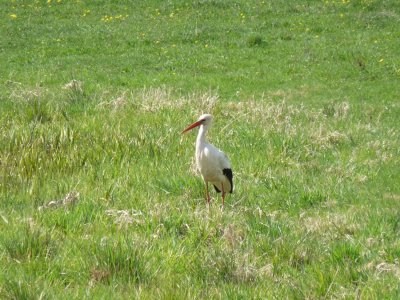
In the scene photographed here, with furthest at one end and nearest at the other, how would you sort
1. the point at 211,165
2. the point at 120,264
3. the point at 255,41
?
the point at 255,41, the point at 211,165, the point at 120,264

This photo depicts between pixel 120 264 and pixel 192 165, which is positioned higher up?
pixel 120 264

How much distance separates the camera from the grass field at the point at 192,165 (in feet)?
20.5

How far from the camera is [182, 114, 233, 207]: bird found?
9.12 m

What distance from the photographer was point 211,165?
9.12 m

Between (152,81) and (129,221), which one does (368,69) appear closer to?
(152,81)

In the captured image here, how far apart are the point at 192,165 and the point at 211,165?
3.76 ft

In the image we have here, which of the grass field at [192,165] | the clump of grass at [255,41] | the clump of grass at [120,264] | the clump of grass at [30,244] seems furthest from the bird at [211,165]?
the clump of grass at [255,41]

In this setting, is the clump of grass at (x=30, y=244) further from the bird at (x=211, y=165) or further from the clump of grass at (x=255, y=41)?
the clump of grass at (x=255, y=41)

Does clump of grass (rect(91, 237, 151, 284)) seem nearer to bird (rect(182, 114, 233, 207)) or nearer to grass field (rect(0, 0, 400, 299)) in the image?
grass field (rect(0, 0, 400, 299))

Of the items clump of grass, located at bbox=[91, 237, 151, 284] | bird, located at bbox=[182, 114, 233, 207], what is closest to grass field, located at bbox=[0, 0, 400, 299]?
clump of grass, located at bbox=[91, 237, 151, 284]

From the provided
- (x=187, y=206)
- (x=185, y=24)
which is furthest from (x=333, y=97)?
(x=187, y=206)

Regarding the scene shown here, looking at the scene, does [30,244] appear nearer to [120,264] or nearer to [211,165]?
[120,264]

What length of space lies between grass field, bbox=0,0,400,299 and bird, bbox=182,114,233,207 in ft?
0.73

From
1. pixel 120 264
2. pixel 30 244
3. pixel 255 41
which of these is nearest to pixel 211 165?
pixel 30 244
